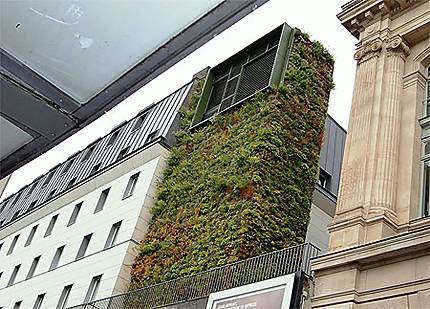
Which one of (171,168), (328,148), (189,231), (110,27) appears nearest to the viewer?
(110,27)

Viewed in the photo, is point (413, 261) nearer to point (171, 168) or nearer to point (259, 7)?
point (259, 7)

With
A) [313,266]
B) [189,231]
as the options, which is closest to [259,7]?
[313,266]

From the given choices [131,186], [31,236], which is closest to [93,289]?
[131,186]

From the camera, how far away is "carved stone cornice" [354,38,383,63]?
17.9 meters

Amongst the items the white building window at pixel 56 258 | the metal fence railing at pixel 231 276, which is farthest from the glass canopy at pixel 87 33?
the white building window at pixel 56 258

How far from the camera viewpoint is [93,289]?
26.7 metres

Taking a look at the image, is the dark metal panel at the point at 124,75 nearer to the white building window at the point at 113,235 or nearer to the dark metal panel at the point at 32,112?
the dark metal panel at the point at 32,112

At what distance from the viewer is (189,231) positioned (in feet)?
78.6

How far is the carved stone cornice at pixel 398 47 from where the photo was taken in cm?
1755

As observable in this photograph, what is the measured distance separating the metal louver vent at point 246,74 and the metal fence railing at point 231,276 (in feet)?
36.1

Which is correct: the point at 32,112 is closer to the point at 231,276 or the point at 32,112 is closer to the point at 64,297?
the point at 231,276

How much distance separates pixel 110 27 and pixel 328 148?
3228 centimetres

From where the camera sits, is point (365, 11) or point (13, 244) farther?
point (13, 244)

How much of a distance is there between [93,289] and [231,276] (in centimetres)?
1155
